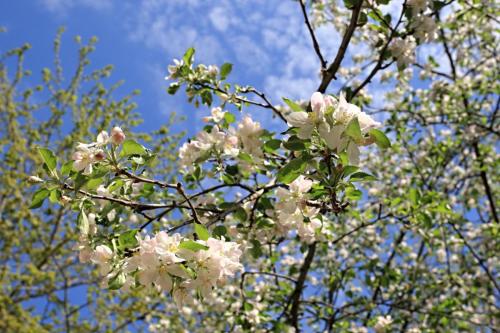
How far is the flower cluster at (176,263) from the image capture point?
3.67ft

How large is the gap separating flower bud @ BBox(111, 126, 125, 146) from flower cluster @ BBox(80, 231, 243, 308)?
26cm

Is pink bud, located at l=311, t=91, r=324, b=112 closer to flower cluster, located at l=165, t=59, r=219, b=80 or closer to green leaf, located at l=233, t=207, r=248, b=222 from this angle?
green leaf, located at l=233, t=207, r=248, b=222

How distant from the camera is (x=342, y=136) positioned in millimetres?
1100

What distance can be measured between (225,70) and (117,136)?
1.01m

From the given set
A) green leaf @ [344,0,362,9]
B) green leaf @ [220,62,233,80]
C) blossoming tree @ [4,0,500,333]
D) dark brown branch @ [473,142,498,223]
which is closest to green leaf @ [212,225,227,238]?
blossoming tree @ [4,0,500,333]

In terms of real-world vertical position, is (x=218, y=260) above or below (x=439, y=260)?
below

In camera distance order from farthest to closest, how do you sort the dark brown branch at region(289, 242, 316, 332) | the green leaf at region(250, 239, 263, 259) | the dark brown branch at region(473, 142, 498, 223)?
the dark brown branch at region(473, 142, 498, 223) → the dark brown branch at region(289, 242, 316, 332) → the green leaf at region(250, 239, 263, 259)

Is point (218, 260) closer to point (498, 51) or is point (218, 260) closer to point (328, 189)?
point (328, 189)

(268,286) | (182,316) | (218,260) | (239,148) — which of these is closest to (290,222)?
(239,148)

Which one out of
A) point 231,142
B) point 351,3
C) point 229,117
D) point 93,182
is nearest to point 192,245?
point 93,182

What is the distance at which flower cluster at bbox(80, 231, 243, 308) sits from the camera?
44.0 inches

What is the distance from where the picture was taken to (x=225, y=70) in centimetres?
218

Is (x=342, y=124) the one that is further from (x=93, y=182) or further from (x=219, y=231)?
(x=93, y=182)

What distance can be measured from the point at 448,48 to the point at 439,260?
2.26 meters
